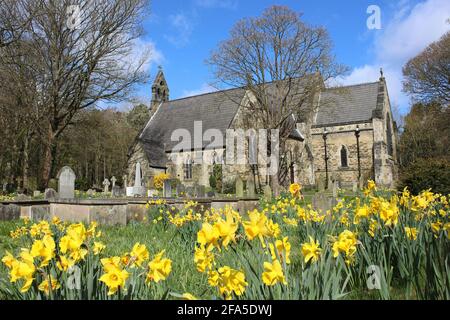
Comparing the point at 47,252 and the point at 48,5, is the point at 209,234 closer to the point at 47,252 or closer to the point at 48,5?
the point at 47,252

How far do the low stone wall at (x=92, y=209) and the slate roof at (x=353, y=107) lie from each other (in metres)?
25.4

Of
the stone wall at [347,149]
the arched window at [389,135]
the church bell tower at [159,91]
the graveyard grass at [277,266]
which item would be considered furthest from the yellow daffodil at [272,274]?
the church bell tower at [159,91]

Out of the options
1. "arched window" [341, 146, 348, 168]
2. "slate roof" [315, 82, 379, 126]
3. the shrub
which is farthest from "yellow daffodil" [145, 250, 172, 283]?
"arched window" [341, 146, 348, 168]

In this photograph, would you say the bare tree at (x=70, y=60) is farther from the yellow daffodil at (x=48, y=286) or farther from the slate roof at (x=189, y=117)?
the yellow daffodil at (x=48, y=286)

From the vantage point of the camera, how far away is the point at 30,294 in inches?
81.0

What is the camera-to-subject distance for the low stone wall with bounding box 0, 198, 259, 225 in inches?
292

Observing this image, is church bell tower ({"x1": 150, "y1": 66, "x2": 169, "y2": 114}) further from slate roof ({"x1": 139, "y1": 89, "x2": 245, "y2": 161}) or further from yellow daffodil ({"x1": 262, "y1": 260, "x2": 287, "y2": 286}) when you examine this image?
yellow daffodil ({"x1": 262, "y1": 260, "x2": 287, "y2": 286})

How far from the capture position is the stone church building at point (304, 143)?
98.2 ft

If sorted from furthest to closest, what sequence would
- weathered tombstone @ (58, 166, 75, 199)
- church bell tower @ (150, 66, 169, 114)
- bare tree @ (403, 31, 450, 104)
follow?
church bell tower @ (150, 66, 169, 114) → bare tree @ (403, 31, 450, 104) → weathered tombstone @ (58, 166, 75, 199)

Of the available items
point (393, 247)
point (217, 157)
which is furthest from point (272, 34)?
point (393, 247)

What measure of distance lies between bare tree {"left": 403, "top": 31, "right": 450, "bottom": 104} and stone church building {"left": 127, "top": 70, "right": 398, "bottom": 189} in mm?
2860

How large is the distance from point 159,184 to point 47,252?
90.5 ft

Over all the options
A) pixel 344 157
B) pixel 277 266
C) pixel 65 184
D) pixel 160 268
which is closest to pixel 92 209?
pixel 65 184

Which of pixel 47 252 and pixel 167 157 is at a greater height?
pixel 167 157
